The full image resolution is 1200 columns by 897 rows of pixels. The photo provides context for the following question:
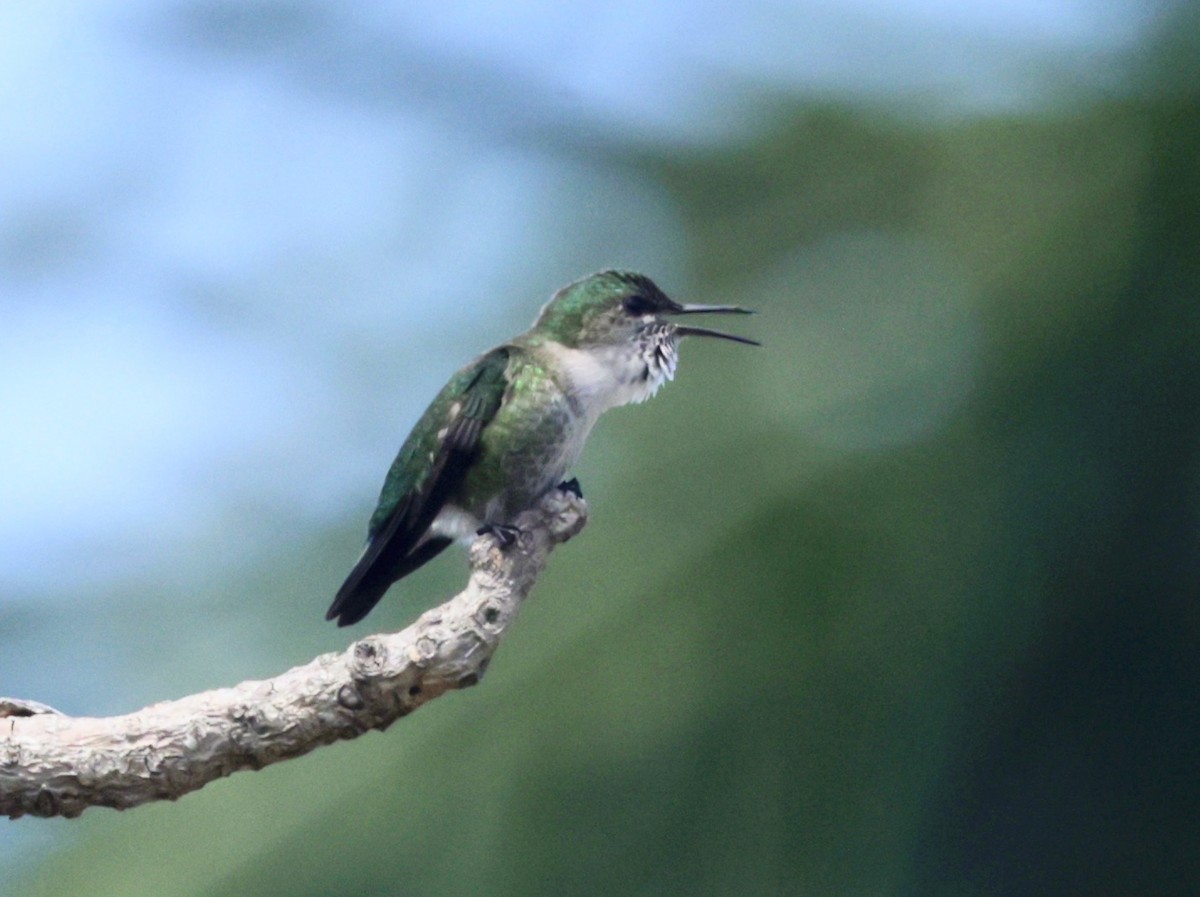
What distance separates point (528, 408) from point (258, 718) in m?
0.78

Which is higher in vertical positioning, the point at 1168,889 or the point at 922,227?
the point at 922,227

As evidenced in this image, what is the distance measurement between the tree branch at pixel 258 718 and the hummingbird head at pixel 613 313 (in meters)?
0.59

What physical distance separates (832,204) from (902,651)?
153 centimetres

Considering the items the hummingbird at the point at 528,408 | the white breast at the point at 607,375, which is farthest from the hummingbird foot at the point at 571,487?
the white breast at the point at 607,375

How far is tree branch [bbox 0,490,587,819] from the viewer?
1.70 meters

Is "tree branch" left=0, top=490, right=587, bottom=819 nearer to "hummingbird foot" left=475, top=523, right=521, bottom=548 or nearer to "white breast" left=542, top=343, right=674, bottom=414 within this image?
"hummingbird foot" left=475, top=523, right=521, bottom=548

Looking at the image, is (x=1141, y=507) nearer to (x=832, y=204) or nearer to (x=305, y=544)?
(x=832, y=204)

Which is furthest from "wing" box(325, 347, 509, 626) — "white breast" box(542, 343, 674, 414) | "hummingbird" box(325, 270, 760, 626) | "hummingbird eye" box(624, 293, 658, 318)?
"hummingbird eye" box(624, 293, 658, 318)

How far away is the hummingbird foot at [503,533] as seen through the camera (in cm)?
192

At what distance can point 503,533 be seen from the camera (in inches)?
77.2

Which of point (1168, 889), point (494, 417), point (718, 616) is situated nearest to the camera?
point (494, 417)

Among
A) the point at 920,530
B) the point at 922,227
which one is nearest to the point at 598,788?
the point at 920,530

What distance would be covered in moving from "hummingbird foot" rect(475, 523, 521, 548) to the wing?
18 centimetres

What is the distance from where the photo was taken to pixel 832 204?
4875mm
